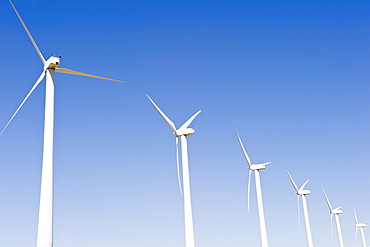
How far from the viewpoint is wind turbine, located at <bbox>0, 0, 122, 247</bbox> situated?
2867cm

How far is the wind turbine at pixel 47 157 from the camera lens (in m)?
28.7

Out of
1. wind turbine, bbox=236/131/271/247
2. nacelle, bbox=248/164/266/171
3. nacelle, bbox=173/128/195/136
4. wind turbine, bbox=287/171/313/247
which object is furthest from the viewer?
wind turbine, bbox=287/171/313/247

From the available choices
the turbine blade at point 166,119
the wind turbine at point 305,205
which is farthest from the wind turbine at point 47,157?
the wind turbine at point 305,205

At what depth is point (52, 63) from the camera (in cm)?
3466

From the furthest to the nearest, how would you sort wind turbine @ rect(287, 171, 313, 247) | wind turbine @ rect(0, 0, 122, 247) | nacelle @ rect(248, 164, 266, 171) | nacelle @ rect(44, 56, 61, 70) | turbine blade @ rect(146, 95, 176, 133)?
1. wind turbine @ rect(287, 171, 313, 247)
2. nacelle @ rect(248, 164, 266, 171)
3. turbine blade @ rect(146, 95, 176, 133)
4. nacelle @ rect(44, 56, 61, 70)
5. wind turbine @ rect(0, 0, 122, 247)

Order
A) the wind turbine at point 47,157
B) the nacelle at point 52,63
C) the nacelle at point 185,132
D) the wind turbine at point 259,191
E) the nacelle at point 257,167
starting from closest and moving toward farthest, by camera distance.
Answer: the wind turbine at point 47,157 < the nacelle at point 52,63 < the nacelle at point 185,132 < the wind turbine at point 259,191 < the nacelle at point 257,167

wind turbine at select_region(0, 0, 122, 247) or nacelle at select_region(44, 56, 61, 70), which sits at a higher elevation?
nacelle at select_region(44, 56, 61, 70)

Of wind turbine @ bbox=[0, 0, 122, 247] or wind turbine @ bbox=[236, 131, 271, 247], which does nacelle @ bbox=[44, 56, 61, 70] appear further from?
wind turbine @ bbox=[236, 131, 271, 247]

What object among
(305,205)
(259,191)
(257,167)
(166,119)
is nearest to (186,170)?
(166,119)

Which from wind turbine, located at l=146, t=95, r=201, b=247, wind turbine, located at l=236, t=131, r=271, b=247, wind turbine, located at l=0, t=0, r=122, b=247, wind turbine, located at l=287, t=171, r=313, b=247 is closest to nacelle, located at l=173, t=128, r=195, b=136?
wind turbine, located at l=146, t=95, r=201, b=247

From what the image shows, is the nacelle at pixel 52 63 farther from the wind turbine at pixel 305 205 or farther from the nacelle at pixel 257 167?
→ the wind turbine at pixel 305 205

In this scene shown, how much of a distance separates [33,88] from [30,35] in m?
4.03

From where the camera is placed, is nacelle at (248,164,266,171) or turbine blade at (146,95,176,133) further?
nacelle at (248,164,266,171)

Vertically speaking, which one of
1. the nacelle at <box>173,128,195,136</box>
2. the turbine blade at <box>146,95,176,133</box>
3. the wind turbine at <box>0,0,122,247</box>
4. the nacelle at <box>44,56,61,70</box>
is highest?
the turbine blade at <box>146,95,176,133</box>
